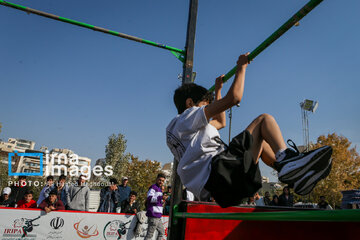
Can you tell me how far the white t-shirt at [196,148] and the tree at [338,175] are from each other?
23.6 meters

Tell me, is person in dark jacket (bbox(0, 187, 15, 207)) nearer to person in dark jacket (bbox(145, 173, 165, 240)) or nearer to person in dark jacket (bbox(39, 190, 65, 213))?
person in dark jacket (bbox(39, 190, 65, 213))

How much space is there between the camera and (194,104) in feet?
7.31

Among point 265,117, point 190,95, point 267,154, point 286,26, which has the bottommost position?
point 267,154

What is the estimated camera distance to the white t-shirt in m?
1.77

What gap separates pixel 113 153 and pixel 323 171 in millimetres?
36388

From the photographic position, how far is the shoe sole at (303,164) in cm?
171

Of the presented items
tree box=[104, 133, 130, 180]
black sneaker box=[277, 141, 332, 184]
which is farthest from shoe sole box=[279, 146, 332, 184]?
tree box=[104, 133, 130, 180]

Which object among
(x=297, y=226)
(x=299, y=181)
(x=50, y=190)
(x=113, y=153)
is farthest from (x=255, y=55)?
(x=113, y=153)

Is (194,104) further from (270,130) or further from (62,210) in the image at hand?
(62,210)

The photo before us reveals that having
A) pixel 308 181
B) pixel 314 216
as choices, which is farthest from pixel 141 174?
pixel 314 216

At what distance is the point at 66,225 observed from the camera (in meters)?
6.41

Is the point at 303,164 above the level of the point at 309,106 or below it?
below

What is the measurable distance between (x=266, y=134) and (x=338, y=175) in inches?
1027

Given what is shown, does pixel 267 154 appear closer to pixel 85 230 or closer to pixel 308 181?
pixel 308 181
